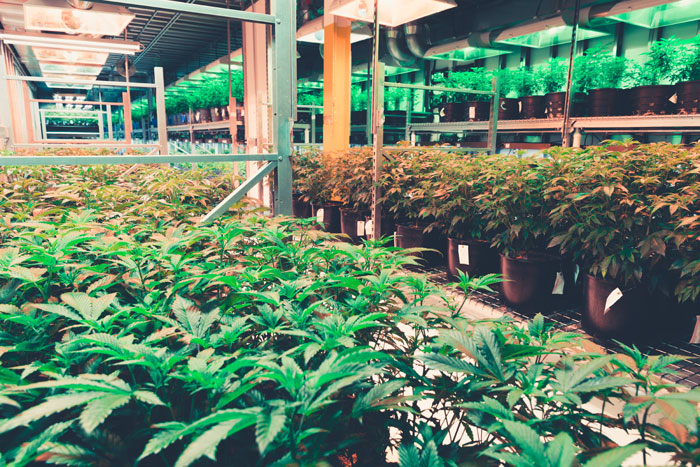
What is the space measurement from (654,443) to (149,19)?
10476mm

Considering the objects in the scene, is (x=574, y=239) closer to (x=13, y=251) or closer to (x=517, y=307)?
(x=517, y=307)

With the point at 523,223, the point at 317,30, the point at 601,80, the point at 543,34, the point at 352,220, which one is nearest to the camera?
the point at 523,223

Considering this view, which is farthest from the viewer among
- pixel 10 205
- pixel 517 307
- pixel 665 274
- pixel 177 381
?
pixel 517 307

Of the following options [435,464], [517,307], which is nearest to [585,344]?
[435,464]

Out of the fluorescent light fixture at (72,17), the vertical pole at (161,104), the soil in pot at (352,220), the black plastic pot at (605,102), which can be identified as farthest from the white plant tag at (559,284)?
the fluorescent light fixture at (72,17)

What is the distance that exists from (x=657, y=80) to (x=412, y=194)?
130 inches

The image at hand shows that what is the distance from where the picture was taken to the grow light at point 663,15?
543 cm

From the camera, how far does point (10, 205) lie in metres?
1.98

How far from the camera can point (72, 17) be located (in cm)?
470

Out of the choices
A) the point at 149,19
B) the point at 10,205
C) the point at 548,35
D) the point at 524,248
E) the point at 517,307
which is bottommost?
the point at 517,307

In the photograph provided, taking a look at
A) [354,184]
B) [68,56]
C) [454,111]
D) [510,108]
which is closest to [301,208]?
[354,184]

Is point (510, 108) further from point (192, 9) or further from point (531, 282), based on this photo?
point (192, 9)

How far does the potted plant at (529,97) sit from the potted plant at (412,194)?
205 centimetres

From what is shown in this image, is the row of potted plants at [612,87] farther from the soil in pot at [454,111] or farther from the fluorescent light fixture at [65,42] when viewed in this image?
the fluorescent light fixture at [65,42]
